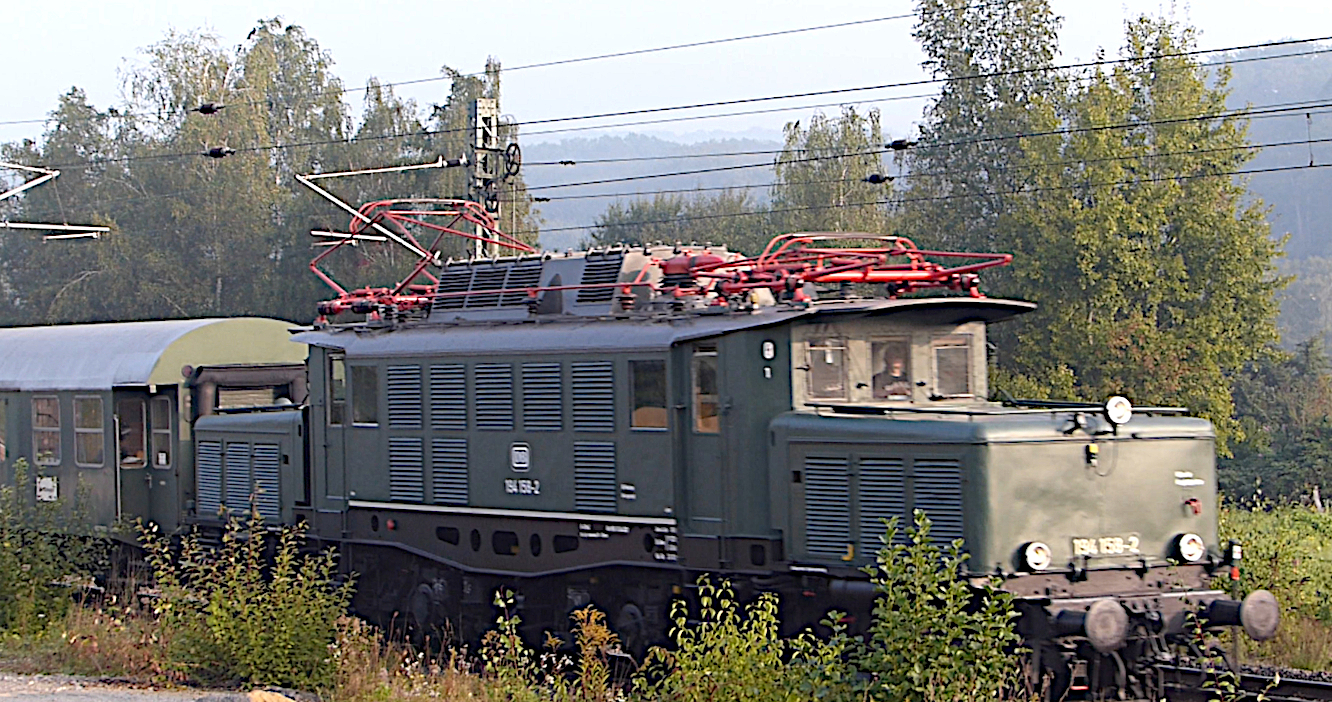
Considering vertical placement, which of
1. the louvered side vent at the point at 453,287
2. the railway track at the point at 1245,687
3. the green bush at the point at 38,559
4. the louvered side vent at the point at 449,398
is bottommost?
the railway track at the point at 1245,687

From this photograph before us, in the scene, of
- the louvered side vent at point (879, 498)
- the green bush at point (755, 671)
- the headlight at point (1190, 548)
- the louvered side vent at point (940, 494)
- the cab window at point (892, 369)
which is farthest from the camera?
the cab window at point (892, 369)

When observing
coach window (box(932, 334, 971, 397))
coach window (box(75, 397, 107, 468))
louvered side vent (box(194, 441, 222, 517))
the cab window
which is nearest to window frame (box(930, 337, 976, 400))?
coach window (box(932, 334, 971, 397))

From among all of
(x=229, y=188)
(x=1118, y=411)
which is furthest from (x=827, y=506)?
(x=229, y=188)

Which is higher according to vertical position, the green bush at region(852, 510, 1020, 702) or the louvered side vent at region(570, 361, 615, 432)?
the louvered side vent at region(570, 361, 615, 432)

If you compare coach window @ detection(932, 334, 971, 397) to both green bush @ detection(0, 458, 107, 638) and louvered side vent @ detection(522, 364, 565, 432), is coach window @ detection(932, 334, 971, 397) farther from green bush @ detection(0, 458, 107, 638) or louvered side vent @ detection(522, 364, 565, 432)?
green bush @ detection(0, 458, 107, 638)

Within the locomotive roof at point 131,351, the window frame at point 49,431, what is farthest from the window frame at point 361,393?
the window frame at point 49,431

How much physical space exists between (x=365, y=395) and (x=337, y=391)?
510 mm

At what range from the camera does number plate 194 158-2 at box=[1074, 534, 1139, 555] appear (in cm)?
1084

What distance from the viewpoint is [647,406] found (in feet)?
41.8

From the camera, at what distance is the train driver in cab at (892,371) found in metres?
12.3

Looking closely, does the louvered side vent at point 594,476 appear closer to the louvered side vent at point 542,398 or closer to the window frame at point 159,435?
the louvered side vent at point 542,398

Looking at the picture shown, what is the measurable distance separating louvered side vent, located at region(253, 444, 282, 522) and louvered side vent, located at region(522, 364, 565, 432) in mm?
4119

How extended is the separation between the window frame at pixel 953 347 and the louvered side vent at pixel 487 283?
4385 mm

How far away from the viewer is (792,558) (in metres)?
11.7
